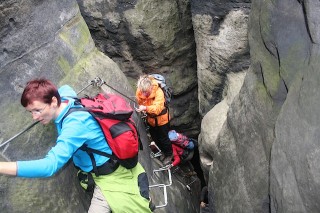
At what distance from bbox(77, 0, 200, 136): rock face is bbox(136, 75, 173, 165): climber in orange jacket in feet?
4.93

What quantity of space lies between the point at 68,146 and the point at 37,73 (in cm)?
126

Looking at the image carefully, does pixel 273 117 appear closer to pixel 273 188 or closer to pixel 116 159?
pixel 273 188

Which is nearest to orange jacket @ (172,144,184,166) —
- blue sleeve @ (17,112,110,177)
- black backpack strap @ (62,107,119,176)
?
black backpack strap @ (62,107,119,176)

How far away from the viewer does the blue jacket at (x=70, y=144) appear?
284 centimetres

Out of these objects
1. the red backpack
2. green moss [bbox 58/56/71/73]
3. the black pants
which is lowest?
the black pants

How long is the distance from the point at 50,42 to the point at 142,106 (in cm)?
169

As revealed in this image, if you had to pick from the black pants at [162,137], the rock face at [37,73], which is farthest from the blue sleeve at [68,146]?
the black pants at [162,137]

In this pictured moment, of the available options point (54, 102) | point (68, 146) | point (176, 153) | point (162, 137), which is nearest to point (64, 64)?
point (54, 102)

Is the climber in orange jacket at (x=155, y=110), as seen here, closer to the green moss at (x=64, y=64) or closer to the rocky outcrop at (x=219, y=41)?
the rocky outcrop at (x=219, y=41)

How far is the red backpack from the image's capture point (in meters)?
3.38

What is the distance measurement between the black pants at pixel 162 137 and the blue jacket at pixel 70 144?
2.87 meters

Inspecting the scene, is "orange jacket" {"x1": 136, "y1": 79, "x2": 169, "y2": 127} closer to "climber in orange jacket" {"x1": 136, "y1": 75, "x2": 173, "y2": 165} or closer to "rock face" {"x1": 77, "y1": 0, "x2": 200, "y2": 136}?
"climber in orange jacket" {"x1": 136, "y1": 75, "x2": 173, "y2": 165}

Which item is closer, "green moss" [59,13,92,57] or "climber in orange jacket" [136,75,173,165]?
"green moss" [59,13,92,57]

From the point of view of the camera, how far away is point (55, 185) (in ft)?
13.0
